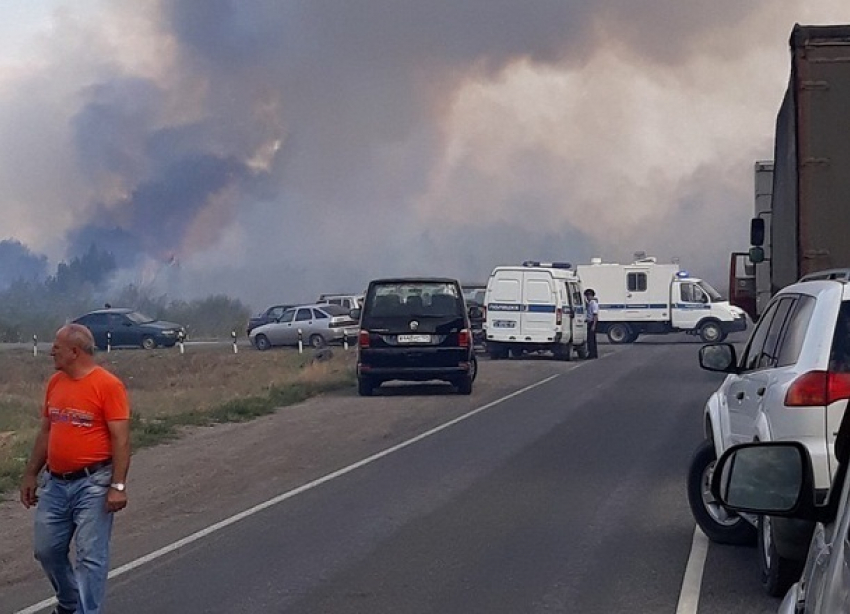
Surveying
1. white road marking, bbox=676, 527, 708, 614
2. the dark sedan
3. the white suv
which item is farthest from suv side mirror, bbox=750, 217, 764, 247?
the dark sedan

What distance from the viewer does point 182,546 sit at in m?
10.1

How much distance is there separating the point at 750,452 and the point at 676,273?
42.8 meters

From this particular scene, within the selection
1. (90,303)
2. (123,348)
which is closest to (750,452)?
(123,348)

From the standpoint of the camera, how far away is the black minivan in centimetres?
2327

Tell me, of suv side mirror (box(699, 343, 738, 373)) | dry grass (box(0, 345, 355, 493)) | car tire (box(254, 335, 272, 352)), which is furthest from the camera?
car tire (box(254, 335, 272, 352))

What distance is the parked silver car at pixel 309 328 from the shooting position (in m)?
45.8

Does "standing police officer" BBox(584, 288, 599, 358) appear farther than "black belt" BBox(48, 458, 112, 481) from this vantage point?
Yes

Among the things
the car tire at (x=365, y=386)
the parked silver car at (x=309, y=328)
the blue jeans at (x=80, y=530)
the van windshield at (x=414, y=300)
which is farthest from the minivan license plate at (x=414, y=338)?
the parked silver car at (x=309, y=328)

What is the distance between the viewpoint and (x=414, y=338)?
2327 cm

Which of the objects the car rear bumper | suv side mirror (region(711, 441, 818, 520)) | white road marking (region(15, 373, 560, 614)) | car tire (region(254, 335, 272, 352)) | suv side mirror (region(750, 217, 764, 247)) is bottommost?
car tire (region(254, 335, 272, 352))

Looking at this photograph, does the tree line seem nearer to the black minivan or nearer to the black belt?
the black minivan

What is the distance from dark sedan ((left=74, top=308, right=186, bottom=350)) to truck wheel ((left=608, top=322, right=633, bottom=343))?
1460cm

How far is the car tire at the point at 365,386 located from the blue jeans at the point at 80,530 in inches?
660

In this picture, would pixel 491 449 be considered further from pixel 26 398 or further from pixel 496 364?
pixel 496 364
